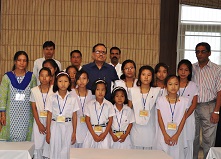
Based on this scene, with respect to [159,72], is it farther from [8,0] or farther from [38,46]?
[8,0]

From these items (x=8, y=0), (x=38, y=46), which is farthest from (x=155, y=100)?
(x=8, y=0)

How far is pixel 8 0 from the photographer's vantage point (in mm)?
7602

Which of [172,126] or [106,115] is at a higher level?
[106,115]

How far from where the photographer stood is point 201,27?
25.3 feet

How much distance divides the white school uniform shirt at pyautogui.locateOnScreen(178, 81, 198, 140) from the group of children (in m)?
0.09

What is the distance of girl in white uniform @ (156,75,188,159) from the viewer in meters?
5.27

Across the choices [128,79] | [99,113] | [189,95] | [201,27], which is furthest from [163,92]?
[201,27]

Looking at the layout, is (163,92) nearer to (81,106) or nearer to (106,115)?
(106,115)

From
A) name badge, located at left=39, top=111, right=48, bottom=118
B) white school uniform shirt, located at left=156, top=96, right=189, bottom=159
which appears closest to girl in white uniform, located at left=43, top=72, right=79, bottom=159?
name badge, located at left=39, top=111, right=48, bottom=118

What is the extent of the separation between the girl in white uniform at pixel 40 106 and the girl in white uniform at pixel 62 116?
158 mm

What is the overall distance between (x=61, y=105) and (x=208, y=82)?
1.96 metres

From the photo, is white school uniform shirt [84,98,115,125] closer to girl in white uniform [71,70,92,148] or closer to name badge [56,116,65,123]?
girl in white uniform [71,70,92,148]

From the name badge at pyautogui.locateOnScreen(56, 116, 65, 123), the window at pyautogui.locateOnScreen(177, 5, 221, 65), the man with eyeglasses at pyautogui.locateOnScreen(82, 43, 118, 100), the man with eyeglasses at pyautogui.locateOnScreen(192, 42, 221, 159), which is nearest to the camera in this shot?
the name badge at pyautogui.locateOnScreen(56, 116, 65, 123)

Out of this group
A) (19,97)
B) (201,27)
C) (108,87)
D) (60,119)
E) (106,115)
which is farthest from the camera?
(201,27)
